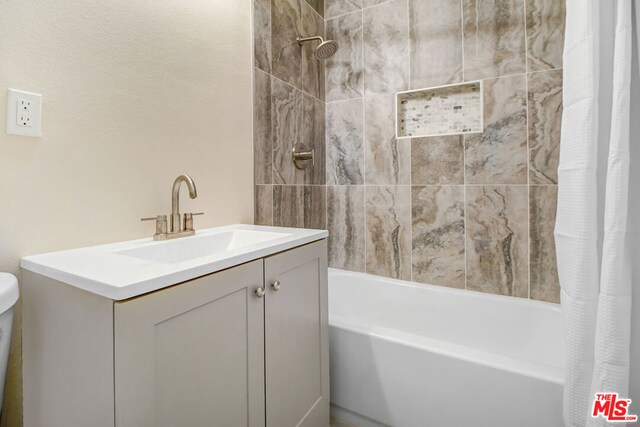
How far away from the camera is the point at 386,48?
6.53 ft

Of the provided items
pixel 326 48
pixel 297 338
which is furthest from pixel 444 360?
pixel 326 48

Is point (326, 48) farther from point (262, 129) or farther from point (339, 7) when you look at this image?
point (339, 7)

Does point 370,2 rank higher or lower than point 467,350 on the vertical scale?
higher

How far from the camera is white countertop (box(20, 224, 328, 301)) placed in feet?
1.85

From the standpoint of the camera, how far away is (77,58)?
901 millimetres

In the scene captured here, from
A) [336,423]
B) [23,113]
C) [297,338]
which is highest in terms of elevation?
[23,113]

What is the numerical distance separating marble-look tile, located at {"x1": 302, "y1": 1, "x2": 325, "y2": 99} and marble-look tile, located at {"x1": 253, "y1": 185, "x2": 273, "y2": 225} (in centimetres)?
77

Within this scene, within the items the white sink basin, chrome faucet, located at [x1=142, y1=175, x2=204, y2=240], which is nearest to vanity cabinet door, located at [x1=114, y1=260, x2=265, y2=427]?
the white sink basin

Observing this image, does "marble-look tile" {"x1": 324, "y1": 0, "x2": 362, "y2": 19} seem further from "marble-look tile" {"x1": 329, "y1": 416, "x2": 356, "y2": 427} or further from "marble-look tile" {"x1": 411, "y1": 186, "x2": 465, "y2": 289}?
"marble-look tile" {"x1": 329, "y1": 416, "x2": 356, "y2": 427}

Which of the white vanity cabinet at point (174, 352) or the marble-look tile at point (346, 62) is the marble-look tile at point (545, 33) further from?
the white vanity cabinet at point (174, 352)

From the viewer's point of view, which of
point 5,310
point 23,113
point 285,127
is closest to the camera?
point 5,310

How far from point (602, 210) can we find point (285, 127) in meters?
1.46

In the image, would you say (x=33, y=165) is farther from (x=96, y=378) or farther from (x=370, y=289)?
(x=370, y=289)

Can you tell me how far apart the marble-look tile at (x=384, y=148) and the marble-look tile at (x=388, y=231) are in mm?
74
